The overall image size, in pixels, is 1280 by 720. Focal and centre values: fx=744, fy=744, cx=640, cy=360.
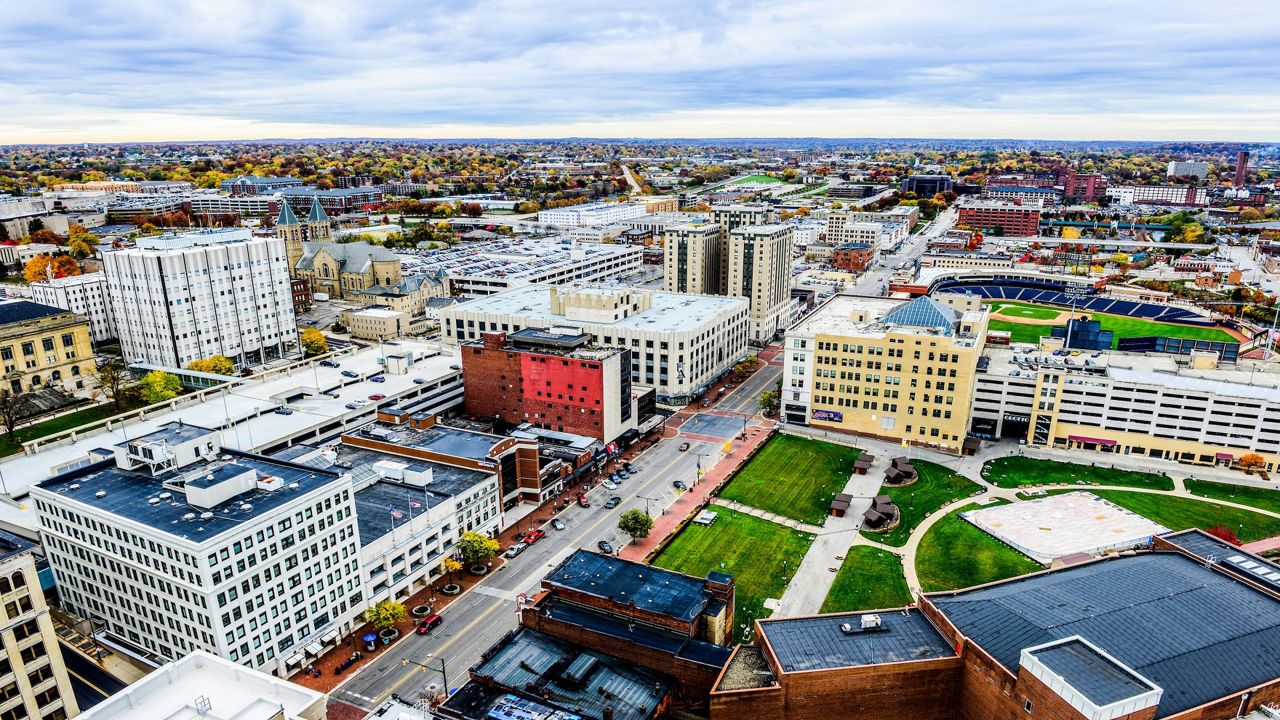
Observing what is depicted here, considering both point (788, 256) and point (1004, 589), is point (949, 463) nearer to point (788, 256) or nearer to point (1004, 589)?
point (1004, 589)

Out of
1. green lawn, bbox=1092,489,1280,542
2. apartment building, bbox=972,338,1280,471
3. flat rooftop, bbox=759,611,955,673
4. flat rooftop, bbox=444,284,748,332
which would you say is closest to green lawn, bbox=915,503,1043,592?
flat rooftop, bbox=759,611,955,673

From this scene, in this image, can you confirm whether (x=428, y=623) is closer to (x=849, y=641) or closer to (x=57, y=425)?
(x=849, y=641)

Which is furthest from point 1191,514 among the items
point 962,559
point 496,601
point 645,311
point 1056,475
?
point 645,311

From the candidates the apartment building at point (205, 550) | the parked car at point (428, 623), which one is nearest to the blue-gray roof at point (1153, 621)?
the parked car at point (428, 623)

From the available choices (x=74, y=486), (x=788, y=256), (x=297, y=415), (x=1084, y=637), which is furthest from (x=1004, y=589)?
(x=788, y=256)

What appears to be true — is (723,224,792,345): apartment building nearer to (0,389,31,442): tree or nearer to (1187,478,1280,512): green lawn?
(1187,478,1280,512): green lawn
